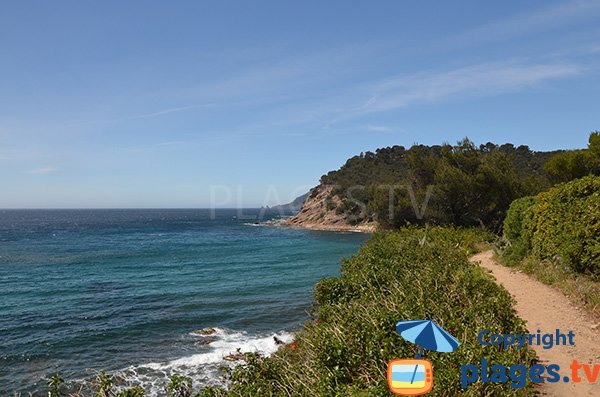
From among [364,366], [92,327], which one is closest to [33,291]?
[92,327]

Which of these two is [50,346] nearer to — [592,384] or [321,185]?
[592,384]

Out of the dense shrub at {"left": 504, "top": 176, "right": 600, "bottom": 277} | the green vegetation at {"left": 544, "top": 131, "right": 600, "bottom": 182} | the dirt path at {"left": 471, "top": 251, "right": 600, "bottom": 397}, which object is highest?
the green vegetation at {"left": 544, "top": 131, "right": 600, "bottom": 182}

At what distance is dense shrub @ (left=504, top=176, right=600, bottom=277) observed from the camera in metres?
11.2

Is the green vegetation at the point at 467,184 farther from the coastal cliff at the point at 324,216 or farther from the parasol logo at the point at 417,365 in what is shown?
the coastal cliff at the point at 324,216

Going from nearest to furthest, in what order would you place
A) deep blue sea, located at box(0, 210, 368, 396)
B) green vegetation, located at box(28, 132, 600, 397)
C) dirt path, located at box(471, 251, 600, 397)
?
dirt path, located at box(471, 251, 600, 397), green vegetation, located at box(28, 132, 600, 397), deep blue sea, located at box(0, 210, 368, 396)

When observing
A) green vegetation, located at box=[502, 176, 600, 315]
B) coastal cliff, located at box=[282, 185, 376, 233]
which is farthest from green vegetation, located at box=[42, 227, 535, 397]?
coastal cliff, located at box=[282, 185, 376, 233]

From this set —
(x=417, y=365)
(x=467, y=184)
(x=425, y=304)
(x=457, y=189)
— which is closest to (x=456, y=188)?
(x=457, y=189)

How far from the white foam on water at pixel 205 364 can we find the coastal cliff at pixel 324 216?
2299 inches

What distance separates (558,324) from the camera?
960 cm

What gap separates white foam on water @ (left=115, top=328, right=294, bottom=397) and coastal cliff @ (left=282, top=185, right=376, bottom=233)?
58401 mm

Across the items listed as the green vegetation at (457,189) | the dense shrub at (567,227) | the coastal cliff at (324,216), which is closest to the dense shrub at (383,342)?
the dense shrub at (567,227)

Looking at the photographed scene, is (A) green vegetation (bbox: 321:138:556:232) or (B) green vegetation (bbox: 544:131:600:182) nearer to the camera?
(B) green vegetation (bbox: 544:131:600:182)

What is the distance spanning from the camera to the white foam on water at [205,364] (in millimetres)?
13422

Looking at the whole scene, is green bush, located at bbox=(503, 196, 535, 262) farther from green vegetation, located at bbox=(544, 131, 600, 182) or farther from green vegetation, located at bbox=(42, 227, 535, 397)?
green vegetation, located at bbox=(544, 131, 600, 182)
